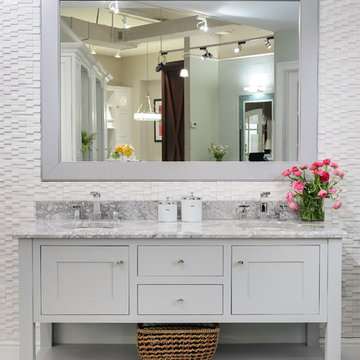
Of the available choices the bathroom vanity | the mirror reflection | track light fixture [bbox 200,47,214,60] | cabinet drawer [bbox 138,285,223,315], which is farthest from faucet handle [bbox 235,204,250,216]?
track light fixture [bbox 200,47,214,60]

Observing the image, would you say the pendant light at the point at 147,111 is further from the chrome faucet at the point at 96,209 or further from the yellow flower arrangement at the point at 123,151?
the chrome faucet at the point at 96,209

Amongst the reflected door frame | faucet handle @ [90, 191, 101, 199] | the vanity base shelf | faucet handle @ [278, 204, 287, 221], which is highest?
the reflected door frame

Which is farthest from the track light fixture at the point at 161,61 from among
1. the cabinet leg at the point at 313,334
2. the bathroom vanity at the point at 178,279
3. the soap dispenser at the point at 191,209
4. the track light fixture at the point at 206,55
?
the cabinet leg at the point at 313,334

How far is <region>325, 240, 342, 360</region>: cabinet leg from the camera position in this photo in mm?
2449

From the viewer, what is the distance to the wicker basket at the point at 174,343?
8.68ft

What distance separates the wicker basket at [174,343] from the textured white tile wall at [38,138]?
0.76 meters

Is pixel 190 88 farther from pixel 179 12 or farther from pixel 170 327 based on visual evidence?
pixel 170 327

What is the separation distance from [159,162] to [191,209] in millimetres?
359

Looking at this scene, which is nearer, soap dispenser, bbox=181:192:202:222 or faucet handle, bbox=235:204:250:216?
soap dispenser, bbox=181:192:202:222

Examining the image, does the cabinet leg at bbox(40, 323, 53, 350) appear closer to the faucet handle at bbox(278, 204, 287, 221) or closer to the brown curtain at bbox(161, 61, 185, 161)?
the brown curtain at bbox(161, 61, 185, 161)

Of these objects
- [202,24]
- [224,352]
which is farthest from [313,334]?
[202,24]

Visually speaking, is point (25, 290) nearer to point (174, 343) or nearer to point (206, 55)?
point (174, 343)

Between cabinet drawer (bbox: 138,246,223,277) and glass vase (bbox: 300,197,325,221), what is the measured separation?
66 cm

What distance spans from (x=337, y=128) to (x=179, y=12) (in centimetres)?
112
